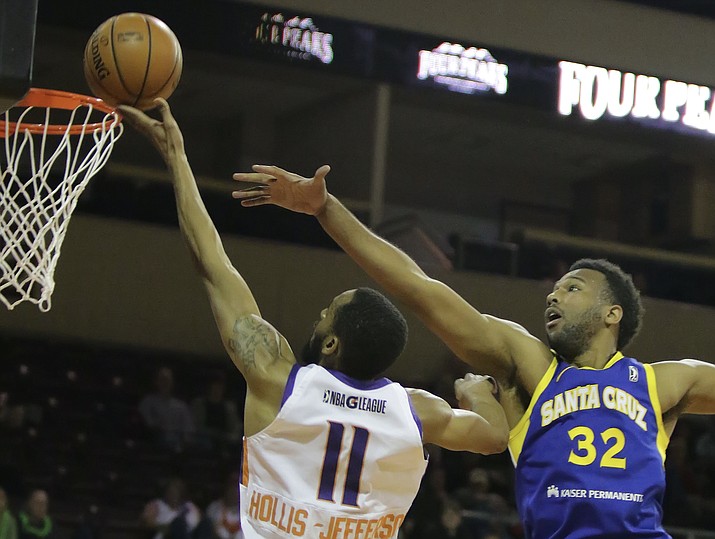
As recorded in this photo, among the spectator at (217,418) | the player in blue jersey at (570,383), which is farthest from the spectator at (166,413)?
the player in blue jersey at (570,383)

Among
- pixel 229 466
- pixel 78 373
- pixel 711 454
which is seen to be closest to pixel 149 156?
pixel 78 373

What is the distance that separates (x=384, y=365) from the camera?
10.2 ft

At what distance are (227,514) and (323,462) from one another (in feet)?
21.2

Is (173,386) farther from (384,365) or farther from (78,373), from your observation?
(384,365)

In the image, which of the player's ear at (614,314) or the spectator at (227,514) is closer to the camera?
the player's ear at (614,314)


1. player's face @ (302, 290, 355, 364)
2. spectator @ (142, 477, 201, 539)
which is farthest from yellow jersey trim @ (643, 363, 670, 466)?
spectator @ (142, 477, 201, 539)

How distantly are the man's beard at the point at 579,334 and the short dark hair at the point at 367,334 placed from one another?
1.86 ft

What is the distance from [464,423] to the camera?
3.26m

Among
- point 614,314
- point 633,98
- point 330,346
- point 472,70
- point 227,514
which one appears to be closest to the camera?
point 330,346

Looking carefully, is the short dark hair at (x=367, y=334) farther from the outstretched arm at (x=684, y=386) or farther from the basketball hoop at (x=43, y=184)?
the basketball hoop at (x=43, y=184)

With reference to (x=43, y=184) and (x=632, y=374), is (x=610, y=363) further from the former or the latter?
(x=43, y=184)

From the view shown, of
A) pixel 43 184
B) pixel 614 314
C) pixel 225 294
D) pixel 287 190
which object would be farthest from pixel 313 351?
pixel 43 184

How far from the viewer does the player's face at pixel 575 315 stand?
3.45 m

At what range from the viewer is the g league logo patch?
3406 mm
